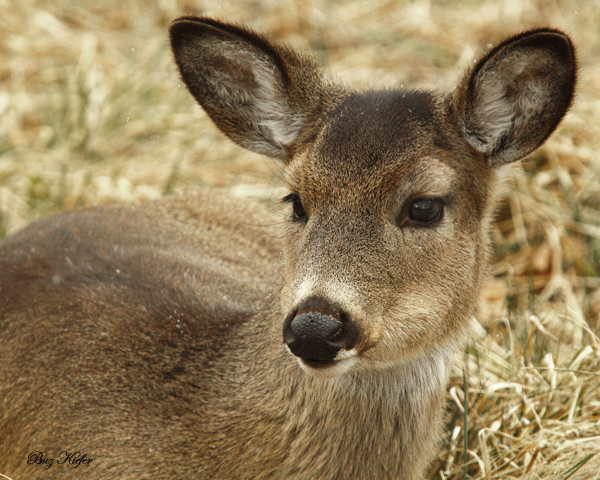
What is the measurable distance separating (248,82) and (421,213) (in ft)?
3.80

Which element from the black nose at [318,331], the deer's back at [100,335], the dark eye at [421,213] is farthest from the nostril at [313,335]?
the deer's back at [100,335]

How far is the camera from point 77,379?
3.99 metres

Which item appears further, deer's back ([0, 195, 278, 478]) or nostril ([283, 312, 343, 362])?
deer's back ([0, 195, 278, 478])

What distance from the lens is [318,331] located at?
2.99 m

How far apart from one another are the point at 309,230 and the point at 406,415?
978 mm

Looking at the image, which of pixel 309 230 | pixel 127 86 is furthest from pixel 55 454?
pixel 127 86

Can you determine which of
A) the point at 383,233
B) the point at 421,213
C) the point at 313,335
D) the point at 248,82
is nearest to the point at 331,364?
the point at 313,335

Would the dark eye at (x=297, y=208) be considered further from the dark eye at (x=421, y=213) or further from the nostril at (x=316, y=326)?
the nostril at (x=316, y=326)
